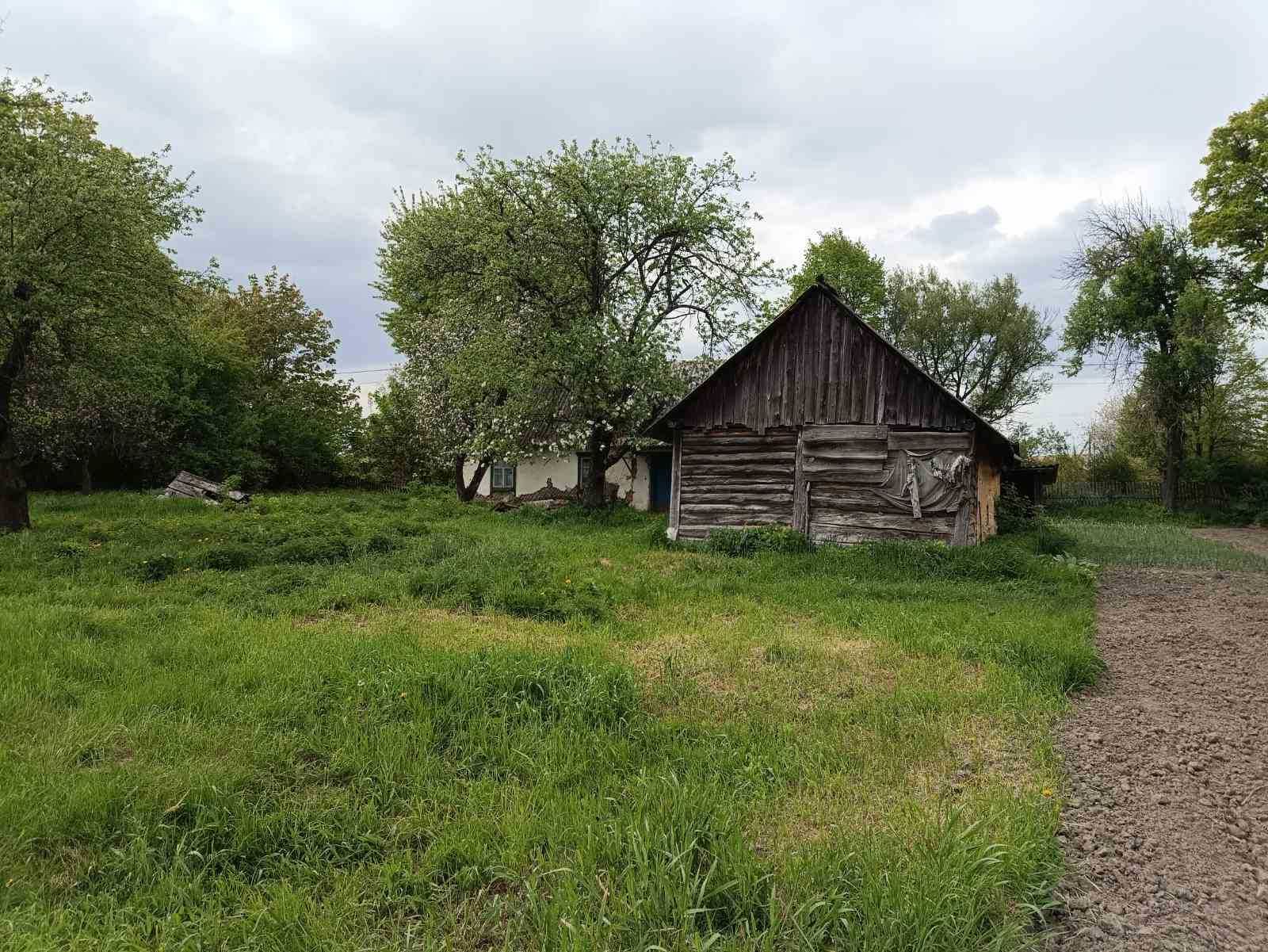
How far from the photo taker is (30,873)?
11.0 ft

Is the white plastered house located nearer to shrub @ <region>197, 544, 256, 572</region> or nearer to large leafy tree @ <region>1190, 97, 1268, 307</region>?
shrub @ <region>197, 544, 256, 572</region>

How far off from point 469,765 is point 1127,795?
4195 mm

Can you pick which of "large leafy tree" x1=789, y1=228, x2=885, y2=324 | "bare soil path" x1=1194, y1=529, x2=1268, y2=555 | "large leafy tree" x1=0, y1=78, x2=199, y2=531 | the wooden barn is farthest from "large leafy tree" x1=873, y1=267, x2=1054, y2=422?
"large leafy tree" x1=0, y1=78, x2=199, y2=531

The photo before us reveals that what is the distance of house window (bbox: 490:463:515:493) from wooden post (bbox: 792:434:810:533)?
18.3 meters

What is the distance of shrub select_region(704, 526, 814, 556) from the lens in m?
14.6

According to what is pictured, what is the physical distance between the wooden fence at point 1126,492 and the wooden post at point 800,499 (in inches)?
1020

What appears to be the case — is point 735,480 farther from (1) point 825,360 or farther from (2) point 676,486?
(1) point 825,360

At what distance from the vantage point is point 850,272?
38.8 m

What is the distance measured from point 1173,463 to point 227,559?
36.5 m

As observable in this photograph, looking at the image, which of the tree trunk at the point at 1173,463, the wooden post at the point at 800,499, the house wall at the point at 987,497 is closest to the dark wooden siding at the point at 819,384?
the wooden post at the point at 800,499

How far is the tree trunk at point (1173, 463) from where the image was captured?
30.3 metres

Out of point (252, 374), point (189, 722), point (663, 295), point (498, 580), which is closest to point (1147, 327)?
point (663, 295)

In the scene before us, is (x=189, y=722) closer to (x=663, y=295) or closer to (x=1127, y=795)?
(x=1127, y=795)

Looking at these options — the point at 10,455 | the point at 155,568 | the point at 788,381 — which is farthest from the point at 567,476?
the point at 155,568
